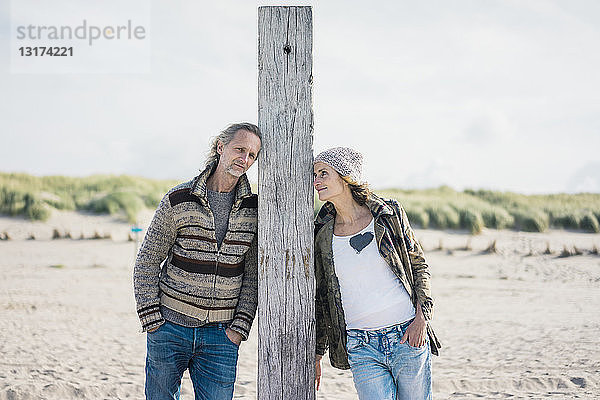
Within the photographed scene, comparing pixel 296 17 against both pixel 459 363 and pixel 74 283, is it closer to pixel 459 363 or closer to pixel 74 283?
pixel 459 363

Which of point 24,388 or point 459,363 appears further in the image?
point 459,363

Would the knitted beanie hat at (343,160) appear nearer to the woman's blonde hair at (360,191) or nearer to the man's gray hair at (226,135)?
the woman's blonde hair at (360,191)

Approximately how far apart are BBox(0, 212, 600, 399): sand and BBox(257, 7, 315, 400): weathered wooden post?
8.50 feet

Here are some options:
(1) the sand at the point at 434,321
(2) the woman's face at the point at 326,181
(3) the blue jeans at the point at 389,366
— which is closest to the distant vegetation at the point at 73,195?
(1) the sand at the point at 434,321

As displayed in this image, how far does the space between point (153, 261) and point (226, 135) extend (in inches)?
28.5

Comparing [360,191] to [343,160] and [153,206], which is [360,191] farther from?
[153,206]

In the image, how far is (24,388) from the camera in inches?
214

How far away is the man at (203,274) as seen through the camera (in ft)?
10.1

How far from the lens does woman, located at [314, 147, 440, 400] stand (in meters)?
3.05

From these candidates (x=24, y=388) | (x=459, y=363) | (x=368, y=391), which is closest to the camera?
(x=368, y=391)

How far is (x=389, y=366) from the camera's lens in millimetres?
3062

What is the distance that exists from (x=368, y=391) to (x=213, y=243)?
40.6 inches

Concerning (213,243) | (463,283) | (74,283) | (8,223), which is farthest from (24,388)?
(8,223)

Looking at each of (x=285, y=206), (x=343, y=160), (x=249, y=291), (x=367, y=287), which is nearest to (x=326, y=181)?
(x=343, y=160)
